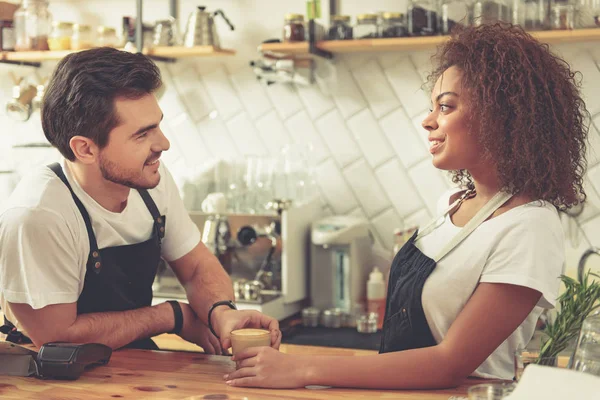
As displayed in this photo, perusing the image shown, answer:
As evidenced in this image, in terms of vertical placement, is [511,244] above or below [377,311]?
above

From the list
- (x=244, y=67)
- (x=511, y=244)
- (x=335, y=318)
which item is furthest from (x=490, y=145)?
(x=244, y=67)

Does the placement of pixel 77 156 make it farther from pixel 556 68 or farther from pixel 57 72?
pixel 556 68

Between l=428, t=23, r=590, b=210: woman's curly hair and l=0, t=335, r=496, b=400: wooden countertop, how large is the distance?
17.9 inches

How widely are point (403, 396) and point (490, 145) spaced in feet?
1.86

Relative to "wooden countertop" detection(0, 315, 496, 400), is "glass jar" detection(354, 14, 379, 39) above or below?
above

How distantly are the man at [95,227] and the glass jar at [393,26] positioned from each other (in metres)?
1.55

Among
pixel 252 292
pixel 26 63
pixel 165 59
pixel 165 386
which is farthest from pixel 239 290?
pixel 26 63

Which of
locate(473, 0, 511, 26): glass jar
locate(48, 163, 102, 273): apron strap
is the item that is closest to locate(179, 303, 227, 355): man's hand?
locate(48, 163, 102, 273): apron strap

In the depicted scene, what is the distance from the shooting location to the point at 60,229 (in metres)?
1.97

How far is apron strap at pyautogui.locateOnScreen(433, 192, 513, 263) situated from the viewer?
5.78 feet

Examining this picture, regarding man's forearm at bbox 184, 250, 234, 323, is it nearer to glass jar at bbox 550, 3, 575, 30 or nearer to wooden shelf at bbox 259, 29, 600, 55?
wooden shelf at bbox 259, 29, 600, 55

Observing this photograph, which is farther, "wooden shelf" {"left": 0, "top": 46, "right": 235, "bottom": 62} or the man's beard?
"wooden shelf" {"left": 0, "top": 46, "right": 235, "bottom": 62}

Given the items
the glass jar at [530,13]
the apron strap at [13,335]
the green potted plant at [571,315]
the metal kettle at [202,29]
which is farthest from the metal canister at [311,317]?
the green potted plant at [571,315]

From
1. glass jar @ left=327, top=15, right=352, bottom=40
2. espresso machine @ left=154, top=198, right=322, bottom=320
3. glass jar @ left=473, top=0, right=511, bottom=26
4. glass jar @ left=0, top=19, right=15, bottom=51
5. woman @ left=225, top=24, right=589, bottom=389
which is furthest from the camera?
glass jar @ left=0, top=19, right=15, bottom=51
